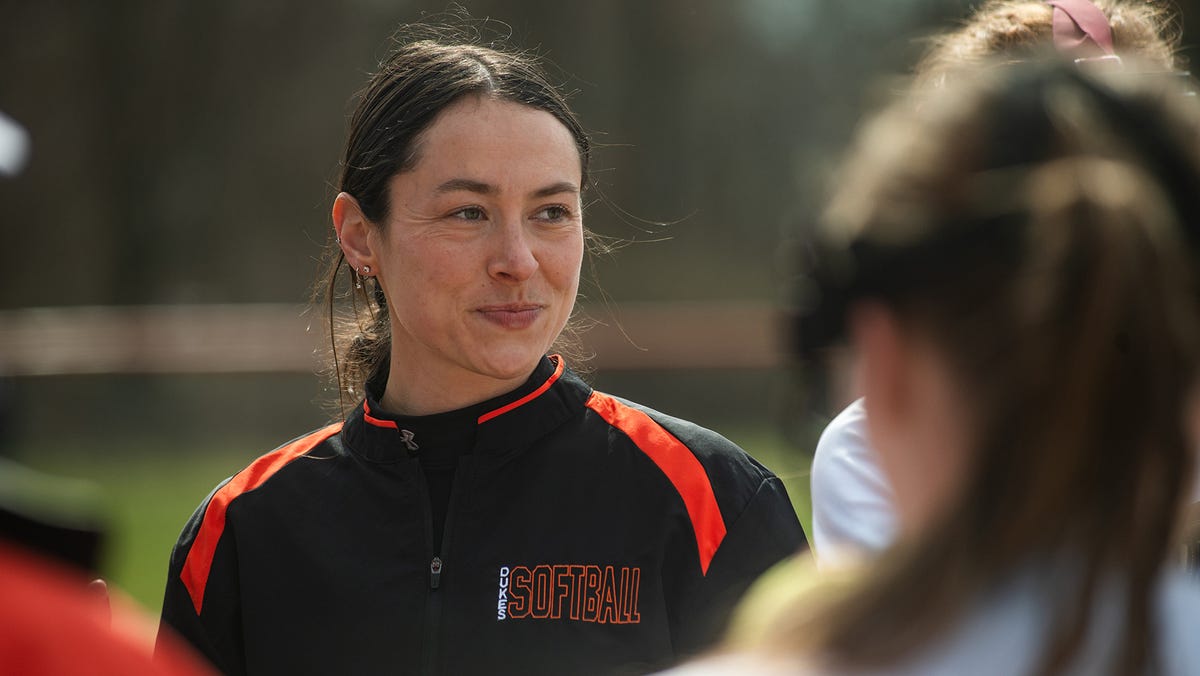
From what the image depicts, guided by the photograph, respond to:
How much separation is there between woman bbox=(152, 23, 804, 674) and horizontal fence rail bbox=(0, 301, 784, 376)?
8.22m

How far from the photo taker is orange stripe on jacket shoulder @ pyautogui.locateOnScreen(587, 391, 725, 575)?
78.6 inches

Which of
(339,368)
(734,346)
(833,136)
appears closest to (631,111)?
(833,136)

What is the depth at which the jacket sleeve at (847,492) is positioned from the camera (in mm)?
1972

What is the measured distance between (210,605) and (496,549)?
47 cm

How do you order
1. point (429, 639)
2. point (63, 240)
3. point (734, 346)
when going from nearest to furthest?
1. point (429, 639)
2. point (734, 346)
3. point (63, 240)

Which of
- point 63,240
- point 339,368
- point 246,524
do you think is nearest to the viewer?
point 246,524

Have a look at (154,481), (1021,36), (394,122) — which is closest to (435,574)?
(394,122)

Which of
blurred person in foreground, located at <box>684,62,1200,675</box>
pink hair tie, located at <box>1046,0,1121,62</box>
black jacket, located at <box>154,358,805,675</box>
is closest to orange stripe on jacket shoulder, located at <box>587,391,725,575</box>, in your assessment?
black jacket, located at <box>154,358,805,675</box>

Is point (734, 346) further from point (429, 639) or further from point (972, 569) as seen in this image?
point (972, 569)

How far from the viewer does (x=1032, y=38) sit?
7.55 feet

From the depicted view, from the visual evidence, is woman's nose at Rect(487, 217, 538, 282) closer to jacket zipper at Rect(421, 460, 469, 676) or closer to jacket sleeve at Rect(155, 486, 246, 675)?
jacket zipper at Rect(421, 460, 469, 676)

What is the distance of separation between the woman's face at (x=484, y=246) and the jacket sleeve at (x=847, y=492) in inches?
19.6

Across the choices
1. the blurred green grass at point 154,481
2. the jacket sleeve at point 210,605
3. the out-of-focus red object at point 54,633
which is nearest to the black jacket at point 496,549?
the jacket sleeve at point 210,605

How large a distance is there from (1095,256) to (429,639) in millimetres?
1342
